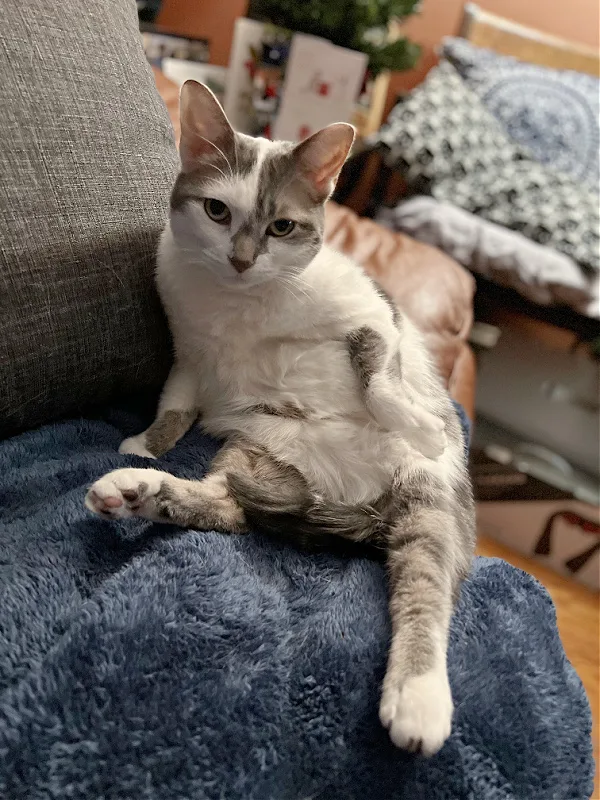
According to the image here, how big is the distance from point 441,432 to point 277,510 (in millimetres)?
288

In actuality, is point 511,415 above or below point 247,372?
below

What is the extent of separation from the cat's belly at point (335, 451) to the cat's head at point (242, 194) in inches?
9.1

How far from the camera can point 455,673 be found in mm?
689

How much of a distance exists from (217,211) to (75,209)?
21 cm

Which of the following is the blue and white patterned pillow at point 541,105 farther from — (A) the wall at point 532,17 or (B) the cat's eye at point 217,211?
(B) the cat's eye at point 217,211

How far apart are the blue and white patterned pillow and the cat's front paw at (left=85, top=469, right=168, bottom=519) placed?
8.43 ft

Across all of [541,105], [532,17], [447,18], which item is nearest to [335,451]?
[541,105]

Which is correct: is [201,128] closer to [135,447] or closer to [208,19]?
[135,447]

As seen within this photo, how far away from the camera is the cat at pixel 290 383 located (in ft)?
2.70

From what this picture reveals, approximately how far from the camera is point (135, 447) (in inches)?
A: 36.9

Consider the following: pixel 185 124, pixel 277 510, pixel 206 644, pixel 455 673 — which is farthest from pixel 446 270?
pixel 206 644

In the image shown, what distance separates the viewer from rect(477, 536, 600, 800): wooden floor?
1786 millimetres

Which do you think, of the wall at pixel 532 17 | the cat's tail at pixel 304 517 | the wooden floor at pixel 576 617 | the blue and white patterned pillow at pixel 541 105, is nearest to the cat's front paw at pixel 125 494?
the cat's tail at pixel 304 517

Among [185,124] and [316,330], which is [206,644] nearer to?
[316,330]
